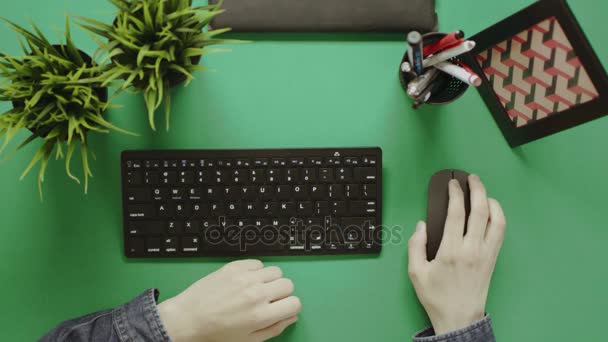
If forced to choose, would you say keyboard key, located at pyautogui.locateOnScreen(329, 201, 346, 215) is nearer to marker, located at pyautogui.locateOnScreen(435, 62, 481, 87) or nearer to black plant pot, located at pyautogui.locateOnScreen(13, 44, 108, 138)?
marker, located at pyautogui.locateOnScreen(435, 62, 481, 87)

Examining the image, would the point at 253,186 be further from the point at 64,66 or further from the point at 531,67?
the point at 531,67

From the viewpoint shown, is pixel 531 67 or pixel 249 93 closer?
pixel 531 67

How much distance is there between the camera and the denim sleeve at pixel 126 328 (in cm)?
68

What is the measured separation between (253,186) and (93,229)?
1.04ft

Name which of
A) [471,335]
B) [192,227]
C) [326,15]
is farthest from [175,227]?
[471,335]

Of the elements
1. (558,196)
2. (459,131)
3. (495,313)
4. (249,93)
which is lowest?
(495,313)

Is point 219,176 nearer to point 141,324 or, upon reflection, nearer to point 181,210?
point 181,210

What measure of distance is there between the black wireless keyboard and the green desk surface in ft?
0.11

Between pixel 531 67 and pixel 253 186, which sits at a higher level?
pixel 531 67

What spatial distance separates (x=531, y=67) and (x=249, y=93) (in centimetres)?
48

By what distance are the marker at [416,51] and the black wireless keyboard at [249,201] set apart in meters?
0.17

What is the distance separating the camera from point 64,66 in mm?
575

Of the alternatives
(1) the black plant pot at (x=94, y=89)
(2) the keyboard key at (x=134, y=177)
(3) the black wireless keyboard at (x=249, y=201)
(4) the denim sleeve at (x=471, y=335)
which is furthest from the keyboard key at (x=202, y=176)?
(4) the denim sleeve at (x=471, y=335)

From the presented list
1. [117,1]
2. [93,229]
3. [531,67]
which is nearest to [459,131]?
[531,67]
